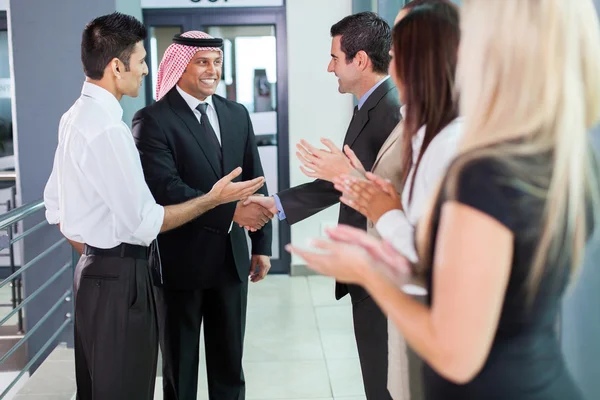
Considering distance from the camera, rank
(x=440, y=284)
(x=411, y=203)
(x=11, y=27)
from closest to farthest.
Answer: (x=440, y=284), (x=411, y=203), (x=11, y=27)

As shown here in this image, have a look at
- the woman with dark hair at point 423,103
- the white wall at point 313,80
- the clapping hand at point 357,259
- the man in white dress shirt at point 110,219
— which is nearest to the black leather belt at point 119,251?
the man in white dress shirt at point 110,219

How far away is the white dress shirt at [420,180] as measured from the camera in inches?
52.4

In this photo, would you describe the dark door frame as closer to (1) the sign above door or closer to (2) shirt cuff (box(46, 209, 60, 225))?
(1) the sign above door

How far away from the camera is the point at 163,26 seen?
227 inches

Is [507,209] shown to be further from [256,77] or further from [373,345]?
[256,77]

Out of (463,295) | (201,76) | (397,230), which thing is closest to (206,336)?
(201,76)

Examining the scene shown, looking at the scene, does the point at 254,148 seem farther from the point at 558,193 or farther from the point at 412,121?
the point at 558,193

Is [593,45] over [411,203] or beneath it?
over

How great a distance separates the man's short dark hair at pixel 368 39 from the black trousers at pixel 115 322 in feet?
3.31

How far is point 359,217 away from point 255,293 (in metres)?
3.17

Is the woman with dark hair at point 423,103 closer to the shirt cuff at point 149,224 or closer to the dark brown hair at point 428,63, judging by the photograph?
the dark brown hair at point 428,63

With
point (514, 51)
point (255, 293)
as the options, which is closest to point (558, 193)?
point (514, 51)

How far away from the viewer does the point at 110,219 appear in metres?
2.04

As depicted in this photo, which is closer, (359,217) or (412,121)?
(412,121)
